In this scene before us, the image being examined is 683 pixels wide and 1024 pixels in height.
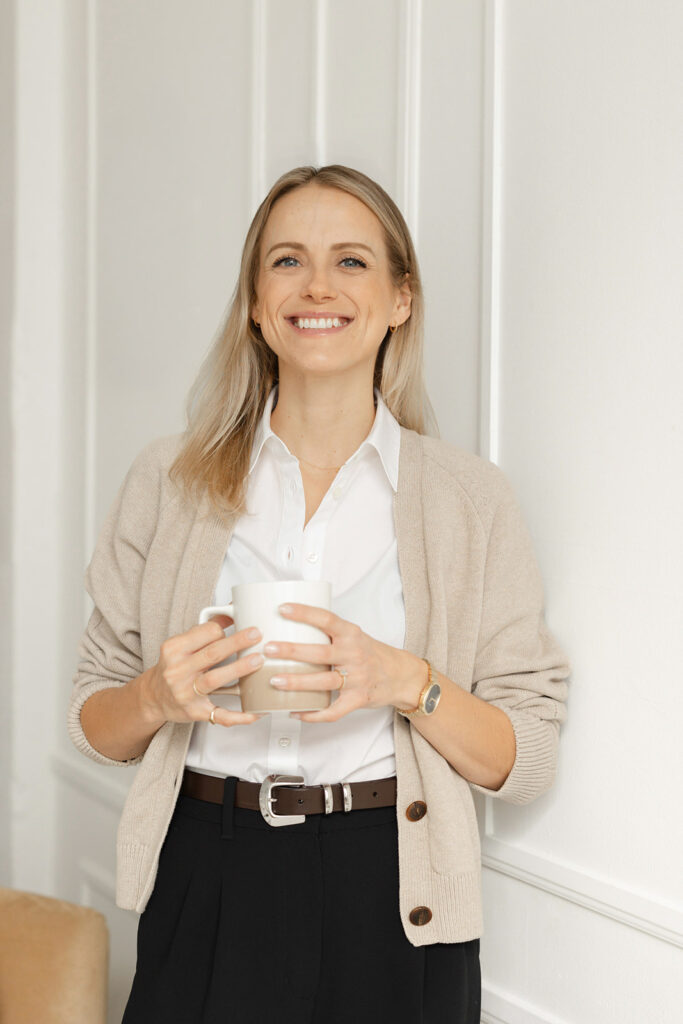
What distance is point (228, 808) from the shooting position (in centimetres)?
125

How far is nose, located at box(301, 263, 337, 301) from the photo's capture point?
1.33 metres

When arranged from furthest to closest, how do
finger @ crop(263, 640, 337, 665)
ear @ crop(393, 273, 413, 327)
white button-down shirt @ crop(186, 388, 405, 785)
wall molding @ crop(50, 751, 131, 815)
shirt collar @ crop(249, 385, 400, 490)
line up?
wall molding @ crop(50, 751, 131, 815) → ear @ crop(393, 273, 413, 327) → shirt collar @ crop(249, 385, 400, 490) → white button-down shirt @ crop(186, 388, 405, 785) → finger @ crop(263, 640, 337, 665)

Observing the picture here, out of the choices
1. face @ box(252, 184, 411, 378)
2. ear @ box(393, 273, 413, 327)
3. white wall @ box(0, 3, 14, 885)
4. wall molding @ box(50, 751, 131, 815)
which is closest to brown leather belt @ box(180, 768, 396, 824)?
face @ box(252, 184, 411, 378)

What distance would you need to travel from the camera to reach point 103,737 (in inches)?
52.6

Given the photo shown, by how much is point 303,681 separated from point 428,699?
209 mm

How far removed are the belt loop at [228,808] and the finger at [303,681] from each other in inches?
11.9

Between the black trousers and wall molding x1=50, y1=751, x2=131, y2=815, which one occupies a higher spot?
the black trousers

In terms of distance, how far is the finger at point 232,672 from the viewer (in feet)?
3.28

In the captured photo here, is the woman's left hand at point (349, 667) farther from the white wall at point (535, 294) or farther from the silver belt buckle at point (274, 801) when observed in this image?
the white wall at point (535, 294)

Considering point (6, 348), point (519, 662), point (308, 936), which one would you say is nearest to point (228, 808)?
point (308, 936)

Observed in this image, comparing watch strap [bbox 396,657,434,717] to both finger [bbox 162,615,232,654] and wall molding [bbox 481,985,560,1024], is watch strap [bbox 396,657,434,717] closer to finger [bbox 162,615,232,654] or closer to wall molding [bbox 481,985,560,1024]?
finger [bbox 162,615,232,654]

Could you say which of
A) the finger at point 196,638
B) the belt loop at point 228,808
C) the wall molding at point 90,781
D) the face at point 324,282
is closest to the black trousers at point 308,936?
the belt loop at point 228,808

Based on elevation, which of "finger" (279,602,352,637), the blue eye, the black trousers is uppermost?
the blue eye

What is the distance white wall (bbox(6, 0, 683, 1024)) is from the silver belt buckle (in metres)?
0.37
